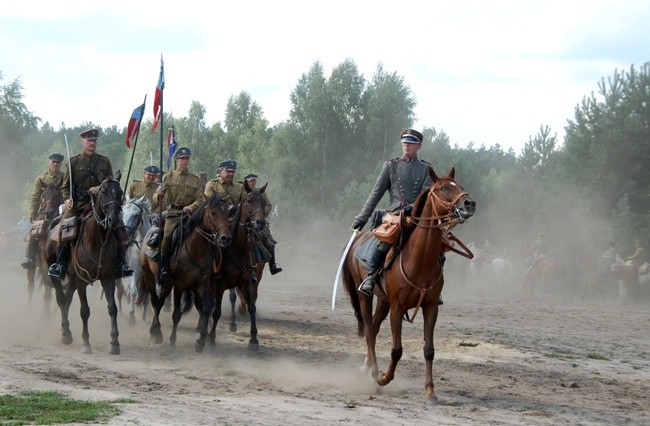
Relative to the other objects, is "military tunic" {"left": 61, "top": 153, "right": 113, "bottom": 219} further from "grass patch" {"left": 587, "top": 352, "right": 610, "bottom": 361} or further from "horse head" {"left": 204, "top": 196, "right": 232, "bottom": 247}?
"grass patch" {"left": 587, "top": 352, "right": 610, "bottom": 361}

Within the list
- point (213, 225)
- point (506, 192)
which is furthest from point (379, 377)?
point (506, 192)

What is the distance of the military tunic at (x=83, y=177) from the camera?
54.0 feet

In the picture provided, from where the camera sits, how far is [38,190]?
20.6 metres

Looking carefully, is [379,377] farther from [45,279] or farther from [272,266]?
[45,279]

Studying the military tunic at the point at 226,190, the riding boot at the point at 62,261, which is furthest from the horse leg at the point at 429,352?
the riding boot at the point at 62,261

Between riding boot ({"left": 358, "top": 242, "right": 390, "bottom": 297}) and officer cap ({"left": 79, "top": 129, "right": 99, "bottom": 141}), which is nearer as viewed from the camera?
riding boot ({"left": 358, "top": 242, "right": 390, "bottom": 297})

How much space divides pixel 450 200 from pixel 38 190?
11.5 meters

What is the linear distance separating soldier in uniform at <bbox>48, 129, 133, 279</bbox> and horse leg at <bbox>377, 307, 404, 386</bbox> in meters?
5.35

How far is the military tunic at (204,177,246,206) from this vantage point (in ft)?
59.7

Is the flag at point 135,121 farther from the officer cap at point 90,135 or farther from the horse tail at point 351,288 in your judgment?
the horse tail at point 351,288

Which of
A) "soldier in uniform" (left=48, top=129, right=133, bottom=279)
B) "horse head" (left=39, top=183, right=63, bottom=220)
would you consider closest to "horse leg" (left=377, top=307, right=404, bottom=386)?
"soldier in uniform" (left=48, top=129, right=133, bottom=279)

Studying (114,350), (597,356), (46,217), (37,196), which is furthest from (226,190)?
(597,356)

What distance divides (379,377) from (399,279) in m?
1.31

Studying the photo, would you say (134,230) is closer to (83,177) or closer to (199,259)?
(83,177)
